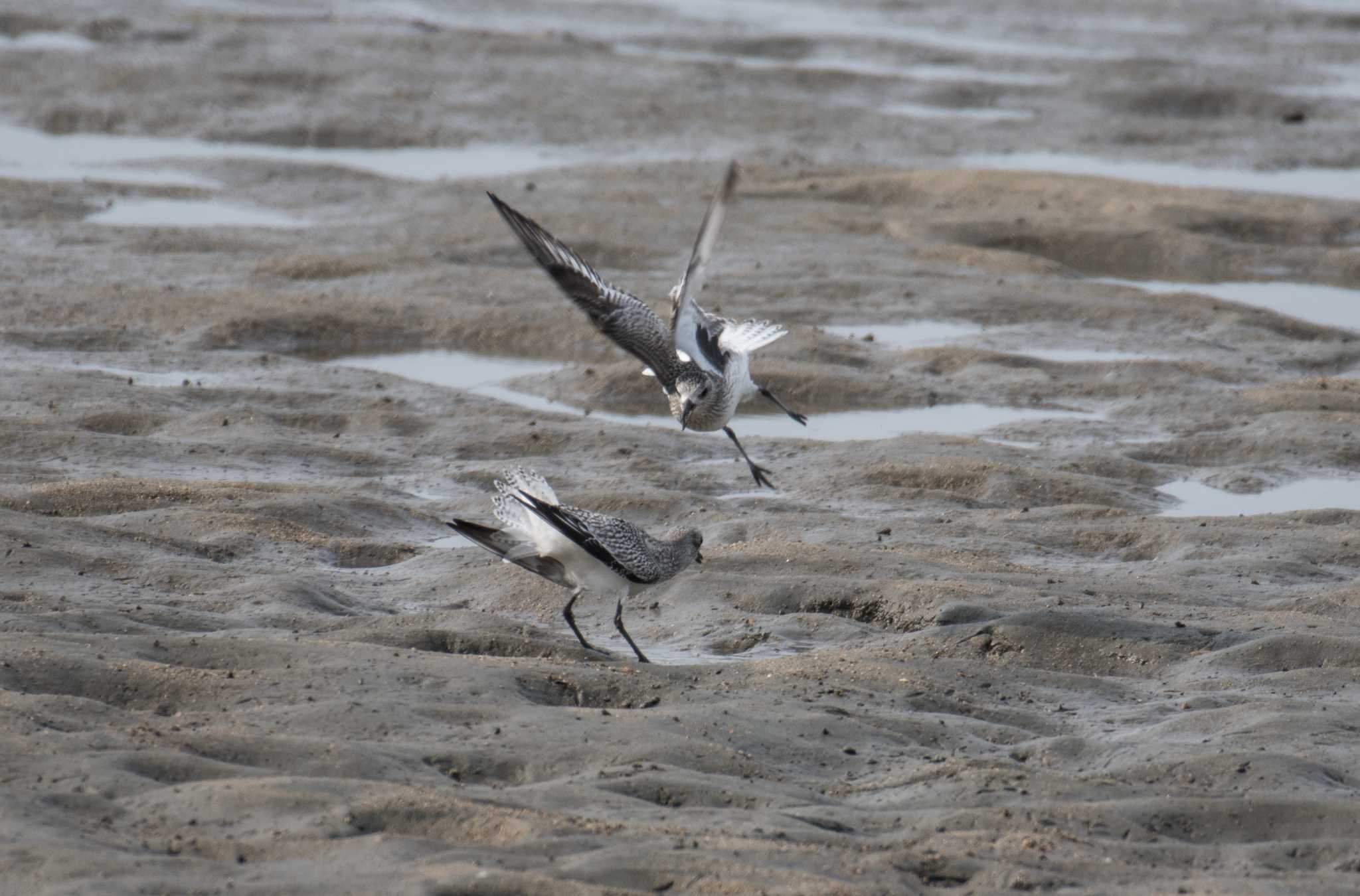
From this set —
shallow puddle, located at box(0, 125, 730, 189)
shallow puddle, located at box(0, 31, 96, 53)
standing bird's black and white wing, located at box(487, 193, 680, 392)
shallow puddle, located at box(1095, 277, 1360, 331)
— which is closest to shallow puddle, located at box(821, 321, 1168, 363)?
shallow puddle, located at box(1095, 277, 1360, 331)

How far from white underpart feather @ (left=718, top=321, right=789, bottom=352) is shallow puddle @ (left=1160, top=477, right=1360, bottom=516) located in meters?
2.45

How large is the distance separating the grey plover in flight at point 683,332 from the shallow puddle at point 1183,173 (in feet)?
32.9

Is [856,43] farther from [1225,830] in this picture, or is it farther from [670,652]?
[1225,830]

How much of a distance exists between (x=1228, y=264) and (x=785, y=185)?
480 centimetres

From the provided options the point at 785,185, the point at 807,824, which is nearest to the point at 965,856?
the point at 807,824

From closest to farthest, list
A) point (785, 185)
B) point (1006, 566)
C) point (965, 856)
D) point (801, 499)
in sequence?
1. point (965, 856)
2. point (1006, 566)
3. point (801, 499)
4. point (785, 185)

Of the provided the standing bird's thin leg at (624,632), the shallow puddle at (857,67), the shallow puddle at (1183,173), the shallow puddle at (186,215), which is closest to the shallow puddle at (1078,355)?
the shallow puddle at (1183,173)

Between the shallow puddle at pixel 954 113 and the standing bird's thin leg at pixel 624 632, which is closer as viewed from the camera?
the standing bird's thin leg at pixel 624 632

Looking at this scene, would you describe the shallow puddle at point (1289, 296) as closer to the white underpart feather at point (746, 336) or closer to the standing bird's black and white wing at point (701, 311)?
the white underpart feather at point (746, 336)

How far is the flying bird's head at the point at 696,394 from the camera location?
9.23 m

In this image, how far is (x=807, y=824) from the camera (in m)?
5.44

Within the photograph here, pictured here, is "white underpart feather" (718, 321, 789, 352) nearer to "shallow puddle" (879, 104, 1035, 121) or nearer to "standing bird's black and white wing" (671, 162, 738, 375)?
"standing bird's black and white wing" (671, 162, 738, 375)

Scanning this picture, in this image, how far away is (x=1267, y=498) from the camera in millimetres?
10516

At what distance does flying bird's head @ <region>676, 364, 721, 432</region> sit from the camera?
364 inches
